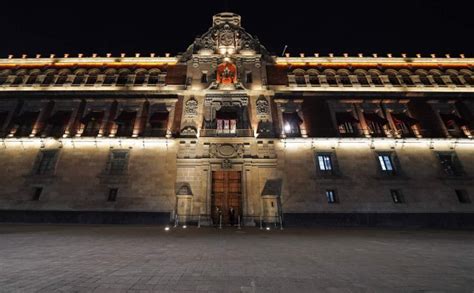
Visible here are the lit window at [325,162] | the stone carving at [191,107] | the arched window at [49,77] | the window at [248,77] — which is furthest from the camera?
the arched window at [49,77]

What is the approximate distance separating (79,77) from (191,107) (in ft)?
49.2

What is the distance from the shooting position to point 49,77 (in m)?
24.8

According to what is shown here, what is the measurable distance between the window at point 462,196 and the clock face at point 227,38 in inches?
1094

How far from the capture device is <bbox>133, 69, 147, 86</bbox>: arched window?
24.5 m

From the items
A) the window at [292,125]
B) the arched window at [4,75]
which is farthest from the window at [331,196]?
the arched window at [4,75]

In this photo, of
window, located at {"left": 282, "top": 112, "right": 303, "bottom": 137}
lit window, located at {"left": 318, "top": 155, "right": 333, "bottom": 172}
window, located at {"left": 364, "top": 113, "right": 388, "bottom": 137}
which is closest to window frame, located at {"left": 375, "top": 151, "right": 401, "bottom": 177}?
window, located at {"left": 364, "top": 113, "right": 388, "bottom": 137}

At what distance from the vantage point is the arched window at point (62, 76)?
958 inches

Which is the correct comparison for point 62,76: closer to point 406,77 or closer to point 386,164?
point 386,164

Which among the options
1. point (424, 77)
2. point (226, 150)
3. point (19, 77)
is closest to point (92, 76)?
point (19, 77)

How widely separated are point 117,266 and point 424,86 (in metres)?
32.9

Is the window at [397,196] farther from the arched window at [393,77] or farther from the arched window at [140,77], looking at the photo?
the arched window at [140,77]

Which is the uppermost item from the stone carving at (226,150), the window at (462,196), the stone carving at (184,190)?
the stone carving at (226,150)

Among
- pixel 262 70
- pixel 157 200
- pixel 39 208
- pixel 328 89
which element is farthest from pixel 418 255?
pixel 39 208

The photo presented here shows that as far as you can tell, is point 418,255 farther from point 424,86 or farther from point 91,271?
point 424,86
